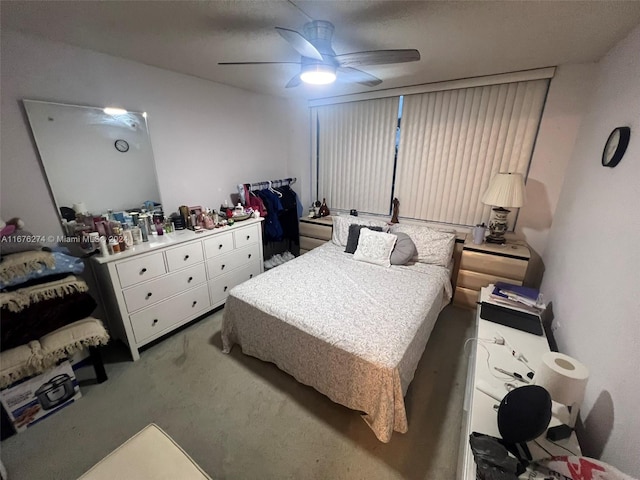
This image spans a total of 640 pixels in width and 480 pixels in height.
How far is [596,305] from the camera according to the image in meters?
1.31

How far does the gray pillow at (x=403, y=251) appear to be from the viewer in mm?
2605

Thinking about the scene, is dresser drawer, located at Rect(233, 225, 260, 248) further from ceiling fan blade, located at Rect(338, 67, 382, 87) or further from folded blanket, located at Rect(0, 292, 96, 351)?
ceiling fan blade, located at Rect(338, 67, 382, 87)

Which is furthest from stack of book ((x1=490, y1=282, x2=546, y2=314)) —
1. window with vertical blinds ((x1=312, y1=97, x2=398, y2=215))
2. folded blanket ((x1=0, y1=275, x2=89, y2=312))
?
folded blanket ((x1=0, y1=275, x2=89, y2=312))

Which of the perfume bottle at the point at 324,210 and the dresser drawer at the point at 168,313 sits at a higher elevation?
the perfume bottle at the point at 324,210

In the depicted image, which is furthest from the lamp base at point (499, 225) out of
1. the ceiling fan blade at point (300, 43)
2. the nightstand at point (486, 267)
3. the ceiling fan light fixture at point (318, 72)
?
→ the ceiling fan blade at point (300, 43)

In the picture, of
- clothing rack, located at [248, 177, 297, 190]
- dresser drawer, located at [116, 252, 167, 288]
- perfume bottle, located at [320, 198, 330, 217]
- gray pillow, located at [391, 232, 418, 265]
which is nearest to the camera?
dresser drawer, located at [116, 252, 167, 288]

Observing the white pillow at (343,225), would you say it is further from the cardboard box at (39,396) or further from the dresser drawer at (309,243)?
the cardboard box at (39,396)

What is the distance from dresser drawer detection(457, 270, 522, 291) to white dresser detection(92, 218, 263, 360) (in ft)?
7.67

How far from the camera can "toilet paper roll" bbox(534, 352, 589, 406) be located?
40.6 inches

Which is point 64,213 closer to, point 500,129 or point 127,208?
point 127,208

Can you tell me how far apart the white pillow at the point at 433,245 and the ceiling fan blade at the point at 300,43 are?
6.33 feet

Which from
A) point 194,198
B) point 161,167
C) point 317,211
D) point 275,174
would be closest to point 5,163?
point 161,167

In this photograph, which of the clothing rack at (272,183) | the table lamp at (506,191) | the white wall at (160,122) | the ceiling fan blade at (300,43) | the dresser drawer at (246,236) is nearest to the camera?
the ceiling fan blade at (300,43)

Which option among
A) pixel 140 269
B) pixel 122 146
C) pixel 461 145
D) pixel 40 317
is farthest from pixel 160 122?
pixel 461 145
